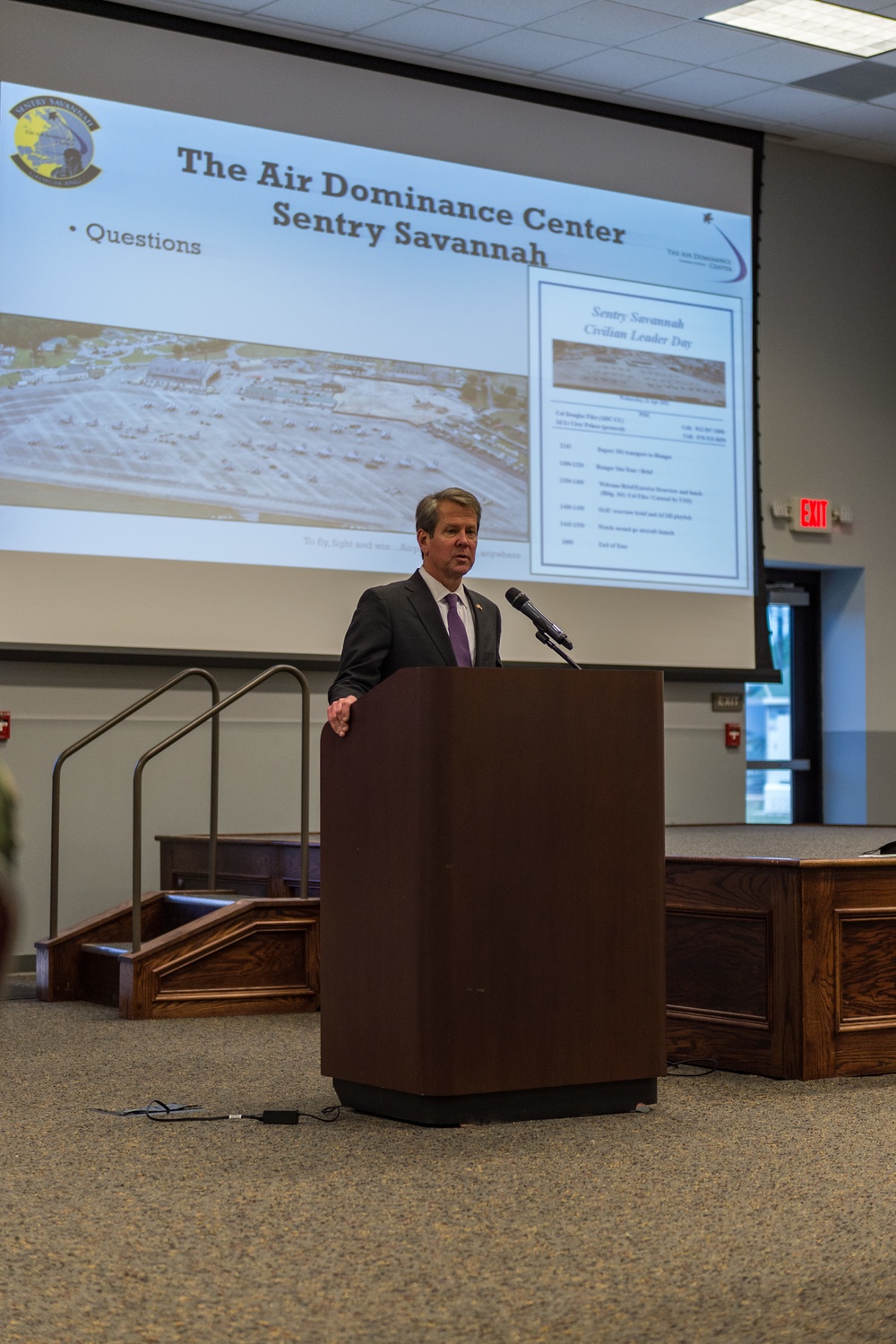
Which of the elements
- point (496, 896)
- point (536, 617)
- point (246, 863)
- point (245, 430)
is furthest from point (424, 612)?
point (245, 430)

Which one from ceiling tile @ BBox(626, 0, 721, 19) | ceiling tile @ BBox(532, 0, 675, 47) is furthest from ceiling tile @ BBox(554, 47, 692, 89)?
ceiling tile @ BBox(626, 0, 721, 19)

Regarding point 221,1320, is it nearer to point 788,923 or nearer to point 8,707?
point 788,923

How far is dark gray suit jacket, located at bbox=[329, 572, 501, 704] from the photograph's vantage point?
3.56 meters

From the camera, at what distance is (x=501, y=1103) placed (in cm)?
330

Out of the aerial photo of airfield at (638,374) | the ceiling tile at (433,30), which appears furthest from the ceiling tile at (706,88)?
the aerial photo of airfield at (638,374)

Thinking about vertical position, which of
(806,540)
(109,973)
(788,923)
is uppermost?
(806,540)

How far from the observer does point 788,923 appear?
13.0 feet

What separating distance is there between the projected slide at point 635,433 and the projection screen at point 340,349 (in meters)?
0.02

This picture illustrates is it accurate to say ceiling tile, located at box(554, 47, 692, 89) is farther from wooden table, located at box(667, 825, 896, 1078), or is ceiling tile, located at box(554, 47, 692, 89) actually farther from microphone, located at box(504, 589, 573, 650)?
microphone, located at box(504, 589, 573, 650)

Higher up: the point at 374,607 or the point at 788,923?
the point at 374,607

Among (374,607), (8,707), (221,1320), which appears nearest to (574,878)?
(374,607)

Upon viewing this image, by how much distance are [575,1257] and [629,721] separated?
129 cm

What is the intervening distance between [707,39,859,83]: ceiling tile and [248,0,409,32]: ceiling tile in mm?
1625

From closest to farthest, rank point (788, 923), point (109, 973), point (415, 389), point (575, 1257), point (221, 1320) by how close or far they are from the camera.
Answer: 1. point (221, 1320)
2. point (575, 1257)
3. point (788, 923)
4. point (109, 973)
5. point (415, 389)
